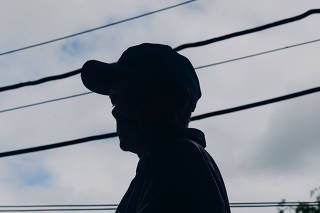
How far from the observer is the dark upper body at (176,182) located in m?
2.08

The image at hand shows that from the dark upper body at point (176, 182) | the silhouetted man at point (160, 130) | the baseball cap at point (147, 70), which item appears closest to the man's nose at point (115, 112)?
the silhouetted man at point (160, 130)

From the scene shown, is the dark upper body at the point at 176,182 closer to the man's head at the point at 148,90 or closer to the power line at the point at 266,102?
the man's head at the point at 148,90

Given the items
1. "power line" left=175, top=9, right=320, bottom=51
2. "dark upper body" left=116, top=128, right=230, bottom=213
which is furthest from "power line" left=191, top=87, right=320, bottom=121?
"dark upper body" left=116, top=128, right=230, bottom=213

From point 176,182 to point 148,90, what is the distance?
53 cm

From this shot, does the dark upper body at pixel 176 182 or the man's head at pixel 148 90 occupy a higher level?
the man's head at pixel 148 90

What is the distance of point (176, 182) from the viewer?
211 cm

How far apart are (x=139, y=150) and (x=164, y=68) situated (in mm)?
342

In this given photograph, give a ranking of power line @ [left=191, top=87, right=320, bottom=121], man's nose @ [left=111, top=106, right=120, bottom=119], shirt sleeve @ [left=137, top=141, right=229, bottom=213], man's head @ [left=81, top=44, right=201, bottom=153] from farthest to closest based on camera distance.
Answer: power line @ [left=191, top=87, right=320, bottom=121], man's nose @ [left=111, top=106, right=120, bottom=119], man's head @ [left=81, top=44, right=201, bottom=153], shirt sleeve @ [left=137, top=141, right=229, bottom=213]

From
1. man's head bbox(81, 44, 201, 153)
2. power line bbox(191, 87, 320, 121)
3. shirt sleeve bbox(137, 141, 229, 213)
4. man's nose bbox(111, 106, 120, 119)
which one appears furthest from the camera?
power line bbox(191, 87, 320, 121)

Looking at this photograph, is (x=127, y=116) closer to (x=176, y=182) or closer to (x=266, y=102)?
(x=176, y=182)

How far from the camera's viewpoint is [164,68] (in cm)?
258

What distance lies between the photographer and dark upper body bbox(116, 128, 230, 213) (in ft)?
6.82

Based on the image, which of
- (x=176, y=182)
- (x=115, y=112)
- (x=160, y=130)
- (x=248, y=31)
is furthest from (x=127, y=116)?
(x=248, y=31)

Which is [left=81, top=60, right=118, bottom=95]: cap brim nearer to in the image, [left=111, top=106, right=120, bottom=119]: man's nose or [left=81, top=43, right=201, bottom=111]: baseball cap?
[left=81, top=43, right=201, bottom=111]: baseball cap
